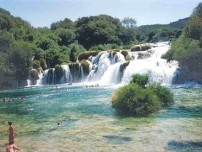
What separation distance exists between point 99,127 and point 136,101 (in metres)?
5.94

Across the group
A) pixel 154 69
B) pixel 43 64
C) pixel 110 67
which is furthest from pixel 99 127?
pixel 43 64

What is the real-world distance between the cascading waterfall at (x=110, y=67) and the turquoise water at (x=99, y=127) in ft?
64.6

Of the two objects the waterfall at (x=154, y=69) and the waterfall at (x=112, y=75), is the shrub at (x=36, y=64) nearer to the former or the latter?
the waterfall at (x=112, y=75)

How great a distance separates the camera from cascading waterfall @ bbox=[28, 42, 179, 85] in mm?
65619

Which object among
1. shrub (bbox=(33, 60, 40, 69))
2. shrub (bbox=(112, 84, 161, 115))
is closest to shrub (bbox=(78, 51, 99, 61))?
shrub (bbox=(33, 60, 40, 69))

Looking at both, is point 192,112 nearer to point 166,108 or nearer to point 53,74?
point 166,108

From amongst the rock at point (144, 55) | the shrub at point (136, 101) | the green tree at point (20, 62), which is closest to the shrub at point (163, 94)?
the shrub at point (136, 101)

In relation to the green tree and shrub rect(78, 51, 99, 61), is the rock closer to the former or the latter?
shrub rect(78, 51, 99, 61)

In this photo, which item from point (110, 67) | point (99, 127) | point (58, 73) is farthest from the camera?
point (58, 73)

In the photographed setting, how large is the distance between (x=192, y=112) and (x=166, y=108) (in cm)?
388

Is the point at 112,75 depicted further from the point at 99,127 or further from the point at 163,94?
the point at 99,127

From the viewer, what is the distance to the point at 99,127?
100 ft

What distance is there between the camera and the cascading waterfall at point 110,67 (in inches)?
2583

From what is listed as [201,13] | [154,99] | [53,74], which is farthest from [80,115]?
[53,74]
